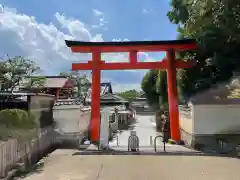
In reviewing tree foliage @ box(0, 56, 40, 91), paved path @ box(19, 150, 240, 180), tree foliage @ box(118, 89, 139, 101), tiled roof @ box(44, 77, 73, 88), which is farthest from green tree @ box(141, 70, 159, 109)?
tree foliage @ box(118, 89, 139, 101)

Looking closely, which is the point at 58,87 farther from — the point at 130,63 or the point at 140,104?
the point at 140,104

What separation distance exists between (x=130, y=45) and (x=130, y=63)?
1016mm

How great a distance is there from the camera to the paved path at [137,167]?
8133 mm

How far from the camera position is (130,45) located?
14555 millimetres

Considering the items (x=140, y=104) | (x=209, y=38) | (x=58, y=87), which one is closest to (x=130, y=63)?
(x=209, y=38)

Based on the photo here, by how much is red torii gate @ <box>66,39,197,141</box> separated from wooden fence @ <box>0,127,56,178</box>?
266 cm

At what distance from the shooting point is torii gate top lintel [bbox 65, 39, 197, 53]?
47.5 ft

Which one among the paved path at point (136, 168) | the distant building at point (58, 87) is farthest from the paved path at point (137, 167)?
the distant building at point (58, 87)

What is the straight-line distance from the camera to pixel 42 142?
40.0 feet

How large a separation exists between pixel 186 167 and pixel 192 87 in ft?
26.0

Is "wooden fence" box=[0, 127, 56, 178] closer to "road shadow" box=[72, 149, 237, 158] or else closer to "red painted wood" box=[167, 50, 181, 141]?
"road shadow" box=[72, 149, 237, 158]

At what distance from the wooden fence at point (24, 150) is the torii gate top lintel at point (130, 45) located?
436 cm

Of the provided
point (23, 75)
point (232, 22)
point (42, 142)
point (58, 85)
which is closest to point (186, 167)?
point (232, 22)

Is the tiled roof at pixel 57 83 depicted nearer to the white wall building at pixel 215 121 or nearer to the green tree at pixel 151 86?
the green tree at pixel 151 86
